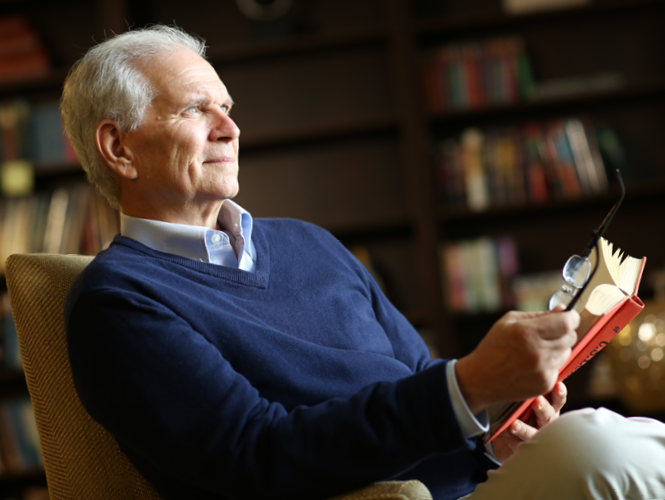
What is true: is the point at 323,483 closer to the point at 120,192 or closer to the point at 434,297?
the point at 120,192

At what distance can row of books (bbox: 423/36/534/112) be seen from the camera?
2809 mm

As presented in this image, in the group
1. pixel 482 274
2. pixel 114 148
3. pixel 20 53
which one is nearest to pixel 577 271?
pixel 114 148

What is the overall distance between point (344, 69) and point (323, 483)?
2398mm

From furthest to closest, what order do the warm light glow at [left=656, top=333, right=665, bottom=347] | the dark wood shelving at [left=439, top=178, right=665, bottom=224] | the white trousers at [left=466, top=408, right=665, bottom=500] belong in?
the dark wood shelving at [left=439, top=178, right=665, bottom=224]
the warm light glow at [left=656, top=333, right=665, bottom=347]
the white trousers at [left=466, top=408, right=665, bottom=500]

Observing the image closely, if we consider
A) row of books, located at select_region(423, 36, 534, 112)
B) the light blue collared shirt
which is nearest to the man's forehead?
the light blue collared shirt

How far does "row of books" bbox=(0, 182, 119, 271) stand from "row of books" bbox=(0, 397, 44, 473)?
2.10 ft

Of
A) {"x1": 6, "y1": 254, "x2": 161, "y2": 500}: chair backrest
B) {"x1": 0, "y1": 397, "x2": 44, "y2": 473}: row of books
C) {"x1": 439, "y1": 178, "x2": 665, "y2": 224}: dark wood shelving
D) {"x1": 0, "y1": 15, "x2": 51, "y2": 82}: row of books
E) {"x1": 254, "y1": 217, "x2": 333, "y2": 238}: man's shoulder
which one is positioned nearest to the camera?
{"x1": 6, "y1": 254, "x2": 161, "y2": 500}: chair backrest

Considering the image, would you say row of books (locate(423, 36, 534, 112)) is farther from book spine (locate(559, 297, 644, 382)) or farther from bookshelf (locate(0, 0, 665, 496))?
book spine (locate(559, 297, 644, 382))

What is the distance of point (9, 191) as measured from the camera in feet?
9.73

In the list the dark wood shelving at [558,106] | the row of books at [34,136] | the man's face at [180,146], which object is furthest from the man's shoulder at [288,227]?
the row of books at [34,136]

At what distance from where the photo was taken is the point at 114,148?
1.35 metres

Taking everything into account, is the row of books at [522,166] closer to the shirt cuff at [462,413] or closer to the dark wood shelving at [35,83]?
the dark wood shelving at [35,83]

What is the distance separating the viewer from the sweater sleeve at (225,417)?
2.98 feet

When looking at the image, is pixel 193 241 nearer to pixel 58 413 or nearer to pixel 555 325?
pixel 58 413
